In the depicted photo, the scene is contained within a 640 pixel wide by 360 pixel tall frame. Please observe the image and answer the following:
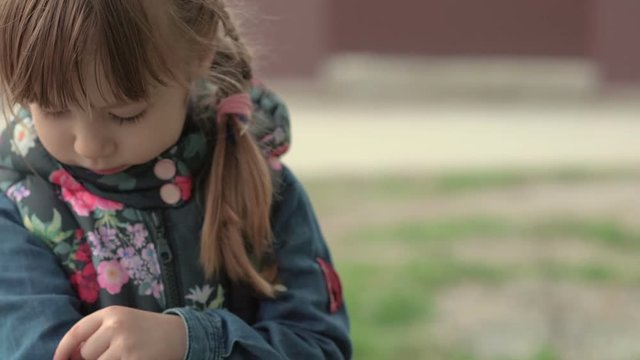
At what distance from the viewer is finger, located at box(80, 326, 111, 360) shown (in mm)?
1734

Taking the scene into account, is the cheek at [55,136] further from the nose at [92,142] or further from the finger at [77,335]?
the finger at [77,335]

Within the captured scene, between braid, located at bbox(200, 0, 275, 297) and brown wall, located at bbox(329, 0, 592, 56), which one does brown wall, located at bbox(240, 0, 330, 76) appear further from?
braid, located at bbox(200, 0, 275, 297)

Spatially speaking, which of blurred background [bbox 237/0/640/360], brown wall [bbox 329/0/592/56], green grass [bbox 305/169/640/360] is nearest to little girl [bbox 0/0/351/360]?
blurred background [bbox 237/0/640/360]

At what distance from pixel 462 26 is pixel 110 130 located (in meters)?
11.4

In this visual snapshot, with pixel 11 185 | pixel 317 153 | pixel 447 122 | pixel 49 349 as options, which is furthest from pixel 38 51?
pixel 447 122

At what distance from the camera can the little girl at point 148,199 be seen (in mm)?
1730

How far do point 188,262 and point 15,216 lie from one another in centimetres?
26

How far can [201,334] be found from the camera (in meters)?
1.81

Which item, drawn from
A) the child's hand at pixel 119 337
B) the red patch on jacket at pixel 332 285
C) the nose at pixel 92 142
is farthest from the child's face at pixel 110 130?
the red patch on jacket at pixel 332 285

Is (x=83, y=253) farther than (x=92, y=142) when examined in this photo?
Yes

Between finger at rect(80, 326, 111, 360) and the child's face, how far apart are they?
0.81ft

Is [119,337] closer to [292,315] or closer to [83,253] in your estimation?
[83,253]

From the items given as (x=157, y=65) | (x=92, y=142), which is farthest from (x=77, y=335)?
(x=157, y=65)

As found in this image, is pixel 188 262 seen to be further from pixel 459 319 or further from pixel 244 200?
pixel 459 319
